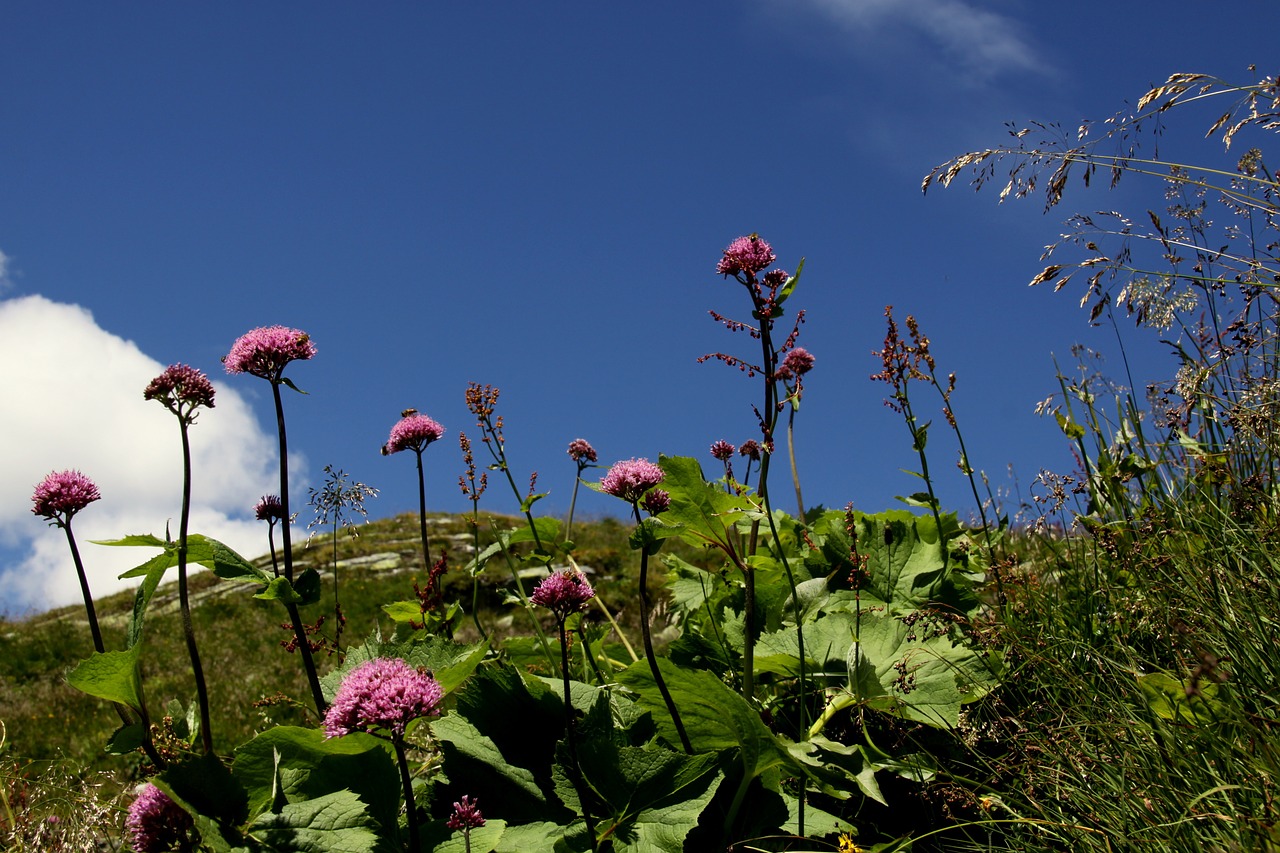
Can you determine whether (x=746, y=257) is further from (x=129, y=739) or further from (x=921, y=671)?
(x=129, y=739)

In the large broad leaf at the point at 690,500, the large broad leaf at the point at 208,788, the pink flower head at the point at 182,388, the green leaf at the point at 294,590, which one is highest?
the pink flower head at the point at 182,388

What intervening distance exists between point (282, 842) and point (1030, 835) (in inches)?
75.6

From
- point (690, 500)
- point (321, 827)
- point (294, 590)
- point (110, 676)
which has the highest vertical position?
point (690, 500)

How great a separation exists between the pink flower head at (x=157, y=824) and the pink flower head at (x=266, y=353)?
1.16 meters

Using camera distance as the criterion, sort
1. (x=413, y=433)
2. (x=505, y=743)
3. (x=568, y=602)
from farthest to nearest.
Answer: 1. (x=413, y=433)
2. (x=505, y=743)
3. (x=568, y=602)

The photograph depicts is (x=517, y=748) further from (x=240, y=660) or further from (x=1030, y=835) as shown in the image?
(x=240, y=660)

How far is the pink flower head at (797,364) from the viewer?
302 cm

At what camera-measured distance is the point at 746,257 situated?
247cm

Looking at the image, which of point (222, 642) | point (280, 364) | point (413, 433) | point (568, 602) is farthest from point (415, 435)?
point (222, 642)

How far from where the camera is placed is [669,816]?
6.62 feet

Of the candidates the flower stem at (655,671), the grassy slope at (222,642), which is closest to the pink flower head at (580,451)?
the flower stem at (655,671)

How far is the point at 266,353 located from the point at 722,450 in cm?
216

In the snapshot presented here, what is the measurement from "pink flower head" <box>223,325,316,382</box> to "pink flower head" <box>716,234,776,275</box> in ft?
4.33

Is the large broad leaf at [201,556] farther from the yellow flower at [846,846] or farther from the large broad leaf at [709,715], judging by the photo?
the yellow flower at [846,846]
